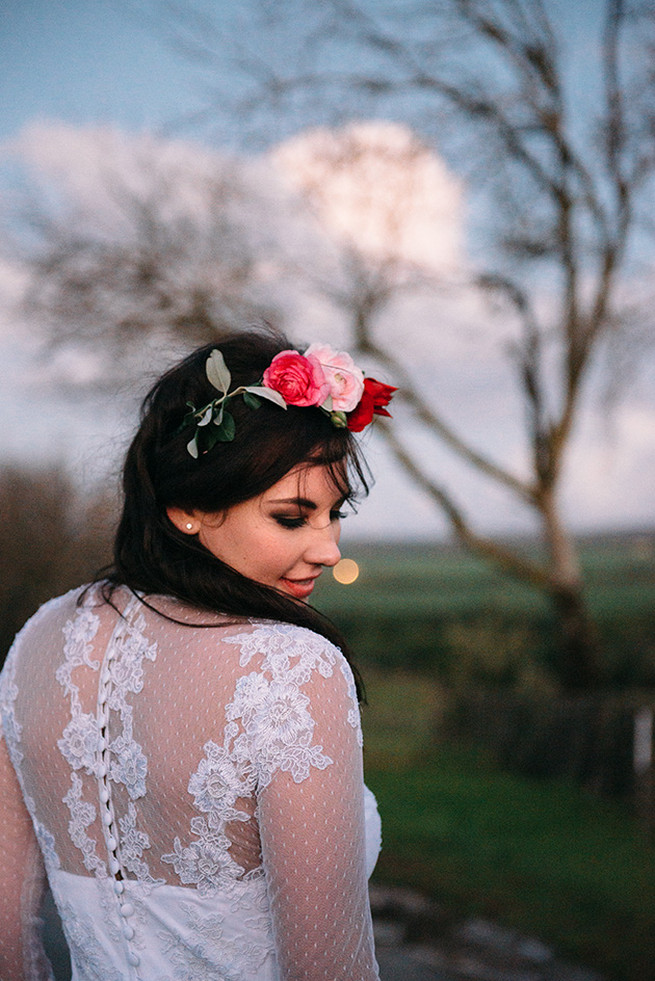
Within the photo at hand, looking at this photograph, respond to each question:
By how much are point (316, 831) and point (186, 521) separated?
57 cm

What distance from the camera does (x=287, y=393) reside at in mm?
1378

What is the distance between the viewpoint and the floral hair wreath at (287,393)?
1356 millimetres

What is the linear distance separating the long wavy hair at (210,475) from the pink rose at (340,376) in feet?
0.15

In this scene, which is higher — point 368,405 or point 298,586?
point 368,405

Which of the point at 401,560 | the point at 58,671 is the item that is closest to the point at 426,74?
the point at 58,671

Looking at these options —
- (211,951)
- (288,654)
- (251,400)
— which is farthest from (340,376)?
(211,951)

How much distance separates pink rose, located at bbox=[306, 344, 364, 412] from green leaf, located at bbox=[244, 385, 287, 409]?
0.10 m

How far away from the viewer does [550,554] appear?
6.12 meters

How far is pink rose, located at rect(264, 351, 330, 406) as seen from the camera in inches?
54.3

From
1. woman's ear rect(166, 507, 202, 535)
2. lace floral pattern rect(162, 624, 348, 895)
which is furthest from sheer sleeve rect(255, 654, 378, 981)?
woman's ear rect(166, 507, 202, 535)

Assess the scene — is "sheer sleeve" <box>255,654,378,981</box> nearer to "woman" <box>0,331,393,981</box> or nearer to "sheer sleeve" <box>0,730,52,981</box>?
"woman" <box>0,331,393,981</box>

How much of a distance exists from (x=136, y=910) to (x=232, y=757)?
14.9 inches

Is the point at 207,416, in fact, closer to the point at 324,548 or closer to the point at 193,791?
the point at 324,548

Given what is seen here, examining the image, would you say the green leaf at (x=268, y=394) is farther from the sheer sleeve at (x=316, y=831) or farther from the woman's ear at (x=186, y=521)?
the sheer sleeve at (x=316, y=831)
